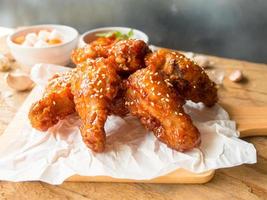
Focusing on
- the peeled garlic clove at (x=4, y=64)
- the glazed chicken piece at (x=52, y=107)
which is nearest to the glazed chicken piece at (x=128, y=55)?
the glazed chicken piece at (x=52, y=107)

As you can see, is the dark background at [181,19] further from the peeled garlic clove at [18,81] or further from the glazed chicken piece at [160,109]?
the glazed chicken piece at [160,109]

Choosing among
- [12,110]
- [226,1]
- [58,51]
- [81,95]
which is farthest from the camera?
[226,1]

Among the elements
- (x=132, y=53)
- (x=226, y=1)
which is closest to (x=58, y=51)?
(x=132, y=53)

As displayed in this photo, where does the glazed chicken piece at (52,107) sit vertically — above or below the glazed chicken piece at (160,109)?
below

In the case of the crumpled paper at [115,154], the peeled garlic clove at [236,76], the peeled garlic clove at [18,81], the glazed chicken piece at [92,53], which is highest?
the glazed chicken piece at [92,53]

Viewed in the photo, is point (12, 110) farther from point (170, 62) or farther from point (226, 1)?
point (226, 1)

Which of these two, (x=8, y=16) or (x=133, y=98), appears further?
(x=8, y=16)

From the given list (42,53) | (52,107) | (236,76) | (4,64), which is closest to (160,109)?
(52,107)
